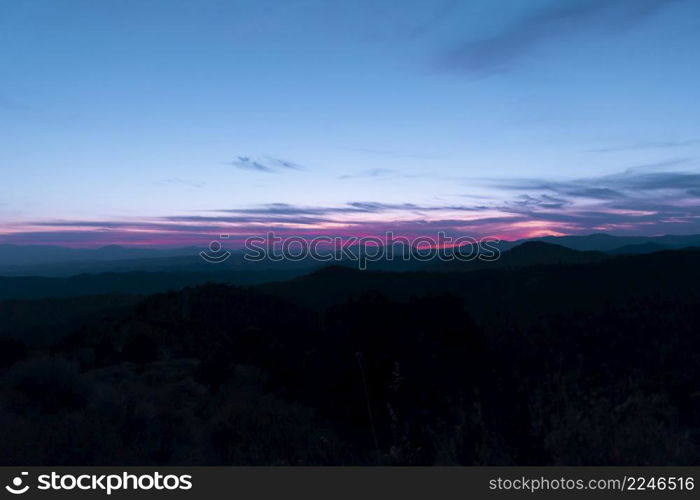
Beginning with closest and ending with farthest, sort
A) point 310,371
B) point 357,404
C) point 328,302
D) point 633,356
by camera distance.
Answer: point 357,404
point 310,371
point 633,356
point 328,302

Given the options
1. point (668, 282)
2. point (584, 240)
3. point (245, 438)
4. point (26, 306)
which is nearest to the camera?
point (245, 438)

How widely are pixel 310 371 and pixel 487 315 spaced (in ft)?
65.6

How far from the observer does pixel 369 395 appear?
8453mm

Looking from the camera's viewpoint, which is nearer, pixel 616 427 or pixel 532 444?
pixel 616 427

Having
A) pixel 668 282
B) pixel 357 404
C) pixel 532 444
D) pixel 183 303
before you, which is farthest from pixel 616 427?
pixel 183 303

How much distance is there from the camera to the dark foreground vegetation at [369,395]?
5660 mm

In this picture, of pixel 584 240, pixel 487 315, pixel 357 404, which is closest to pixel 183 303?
pixel 487 315

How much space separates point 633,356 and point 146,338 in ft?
52.5

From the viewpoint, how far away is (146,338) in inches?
711

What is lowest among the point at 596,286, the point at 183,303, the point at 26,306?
the point at 26,306

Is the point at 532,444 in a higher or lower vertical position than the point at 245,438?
higher

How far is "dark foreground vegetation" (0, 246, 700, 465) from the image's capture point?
566 cm

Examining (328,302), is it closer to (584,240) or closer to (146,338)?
(146,338)

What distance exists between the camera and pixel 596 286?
96.1 feet
